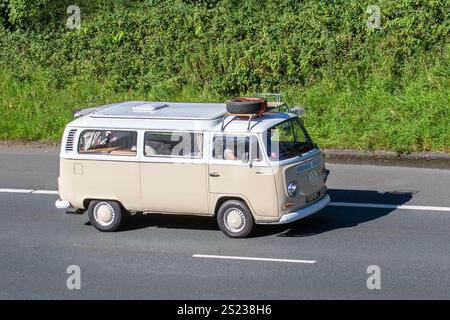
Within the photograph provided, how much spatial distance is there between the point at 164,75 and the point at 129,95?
3.29 feet

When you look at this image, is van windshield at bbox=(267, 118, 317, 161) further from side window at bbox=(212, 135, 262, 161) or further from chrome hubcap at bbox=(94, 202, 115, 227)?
chrome hubcap at bbox=(94, 202, 115, 227)

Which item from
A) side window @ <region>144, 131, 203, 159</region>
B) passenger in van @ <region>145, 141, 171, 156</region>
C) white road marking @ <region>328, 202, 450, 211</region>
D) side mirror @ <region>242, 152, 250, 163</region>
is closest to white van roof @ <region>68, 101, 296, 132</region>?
side window @ <region>144, 131, 203, 159</region>

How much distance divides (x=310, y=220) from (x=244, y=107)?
236 cm

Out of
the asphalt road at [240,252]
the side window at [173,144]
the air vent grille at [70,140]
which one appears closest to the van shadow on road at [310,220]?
the asphalt road at [240,252]

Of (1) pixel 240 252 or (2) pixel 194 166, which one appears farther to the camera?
(2) pixel 194 166

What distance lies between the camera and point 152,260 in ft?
45.6

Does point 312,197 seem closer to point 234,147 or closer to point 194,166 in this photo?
point 234,147

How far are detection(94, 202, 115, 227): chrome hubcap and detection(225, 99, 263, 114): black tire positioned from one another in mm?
2501

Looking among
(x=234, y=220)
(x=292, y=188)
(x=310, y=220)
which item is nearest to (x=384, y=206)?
(x=310, y=220)

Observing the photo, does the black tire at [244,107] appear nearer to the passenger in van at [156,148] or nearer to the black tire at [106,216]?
the passenger in van at [156,148]

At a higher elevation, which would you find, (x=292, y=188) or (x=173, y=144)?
(x=173, y=144)

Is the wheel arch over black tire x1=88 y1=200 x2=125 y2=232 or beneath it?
over

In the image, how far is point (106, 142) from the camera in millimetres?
15188

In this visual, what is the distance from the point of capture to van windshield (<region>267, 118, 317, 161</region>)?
14312 mm
